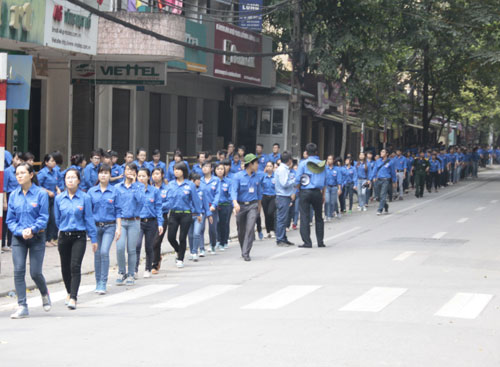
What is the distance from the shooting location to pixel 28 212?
35.5 feet

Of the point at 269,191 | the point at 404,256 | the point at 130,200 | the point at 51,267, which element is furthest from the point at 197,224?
the point at 269,191

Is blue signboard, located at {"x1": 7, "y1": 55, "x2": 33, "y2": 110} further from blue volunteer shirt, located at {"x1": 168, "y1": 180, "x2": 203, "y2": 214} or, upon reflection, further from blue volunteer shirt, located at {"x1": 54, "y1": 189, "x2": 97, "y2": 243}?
blue volunteer shirt, located at {"x1": 168, "y1": 180, "x2": 203, "y2": 214}

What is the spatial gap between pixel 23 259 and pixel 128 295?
2184 mm

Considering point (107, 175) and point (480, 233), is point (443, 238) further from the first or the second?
point (107, 175)

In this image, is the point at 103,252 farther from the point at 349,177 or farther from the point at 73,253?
the point at 349,177

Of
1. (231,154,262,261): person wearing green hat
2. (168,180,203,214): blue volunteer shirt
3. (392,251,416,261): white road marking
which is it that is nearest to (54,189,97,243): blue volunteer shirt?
(168,180,203,214): blue volunteer shirt

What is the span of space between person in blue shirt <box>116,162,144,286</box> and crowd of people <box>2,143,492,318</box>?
0.01 m

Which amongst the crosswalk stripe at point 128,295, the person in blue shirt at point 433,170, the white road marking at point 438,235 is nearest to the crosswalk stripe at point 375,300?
the crosswalk stripe at point 128,295

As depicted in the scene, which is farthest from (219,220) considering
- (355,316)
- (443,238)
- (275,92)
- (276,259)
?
(275,92)

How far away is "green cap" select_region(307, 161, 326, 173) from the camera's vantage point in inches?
723

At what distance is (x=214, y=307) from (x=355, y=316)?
1823mm

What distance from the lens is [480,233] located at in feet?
70.4

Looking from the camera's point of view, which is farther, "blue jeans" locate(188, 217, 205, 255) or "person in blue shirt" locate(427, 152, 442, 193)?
"person in blue shirt" locate(427, 152, 442, 193)

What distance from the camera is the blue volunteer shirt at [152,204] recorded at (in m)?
14.0
